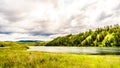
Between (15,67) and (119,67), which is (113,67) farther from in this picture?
(15,67)

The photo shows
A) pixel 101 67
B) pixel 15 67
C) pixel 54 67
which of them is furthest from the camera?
pixel 101 67

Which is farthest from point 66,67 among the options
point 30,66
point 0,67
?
point 0,67

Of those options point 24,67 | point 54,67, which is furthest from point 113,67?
point 24,67

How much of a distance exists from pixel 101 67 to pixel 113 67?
1.52 meters

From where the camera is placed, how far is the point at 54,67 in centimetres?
1574

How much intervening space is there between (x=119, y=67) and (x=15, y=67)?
1084 centimetres

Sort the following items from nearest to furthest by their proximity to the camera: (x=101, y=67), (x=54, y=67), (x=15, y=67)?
1. (x=15, y=67)
2. (x=54, y=67)
3. (x=101, y=67)

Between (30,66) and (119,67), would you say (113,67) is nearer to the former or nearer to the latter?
(119,67)

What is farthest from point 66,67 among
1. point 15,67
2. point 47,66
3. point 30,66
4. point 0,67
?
point 0,67

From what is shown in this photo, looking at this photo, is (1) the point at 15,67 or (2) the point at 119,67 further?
(2) the point at 119,67

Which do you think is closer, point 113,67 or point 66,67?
point 66,67

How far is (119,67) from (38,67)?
8900mm

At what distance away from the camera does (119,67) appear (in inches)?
734

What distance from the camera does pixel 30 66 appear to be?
15.5m
